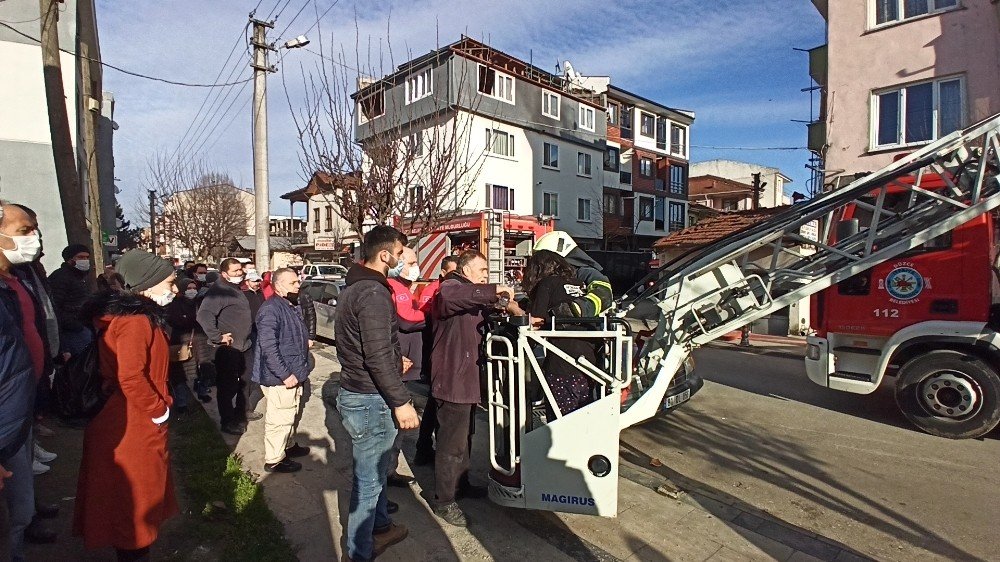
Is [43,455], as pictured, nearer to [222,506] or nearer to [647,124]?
[222,506]

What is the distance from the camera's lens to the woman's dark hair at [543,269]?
387 centimetres

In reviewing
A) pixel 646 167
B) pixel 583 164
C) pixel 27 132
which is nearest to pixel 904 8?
pixel 27 132

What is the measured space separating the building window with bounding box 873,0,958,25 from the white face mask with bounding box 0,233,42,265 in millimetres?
14578

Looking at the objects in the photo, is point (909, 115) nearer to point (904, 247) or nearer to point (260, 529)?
point (904, 247)

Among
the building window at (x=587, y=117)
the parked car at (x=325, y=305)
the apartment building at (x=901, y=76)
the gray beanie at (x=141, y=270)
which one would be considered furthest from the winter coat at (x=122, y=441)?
the building window at (x=587, y=117)

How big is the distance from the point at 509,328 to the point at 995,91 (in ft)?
39.1

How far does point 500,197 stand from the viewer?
86.2ft

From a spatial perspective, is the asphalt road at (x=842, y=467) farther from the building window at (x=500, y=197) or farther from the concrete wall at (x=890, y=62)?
the building window at (x=500, y=197)

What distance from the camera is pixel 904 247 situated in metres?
4.97

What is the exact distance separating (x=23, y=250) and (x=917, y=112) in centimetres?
1418

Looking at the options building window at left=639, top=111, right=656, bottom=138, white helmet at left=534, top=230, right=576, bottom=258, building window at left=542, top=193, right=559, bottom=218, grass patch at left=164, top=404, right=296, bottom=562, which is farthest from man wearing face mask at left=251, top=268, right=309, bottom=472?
building window at left=639, top=111, right=656, bottom=138

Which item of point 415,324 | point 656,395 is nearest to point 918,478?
point 656,395

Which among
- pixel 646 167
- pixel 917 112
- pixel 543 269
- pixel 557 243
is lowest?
pixel 543 269

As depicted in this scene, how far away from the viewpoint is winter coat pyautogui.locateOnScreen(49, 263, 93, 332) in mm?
5078
